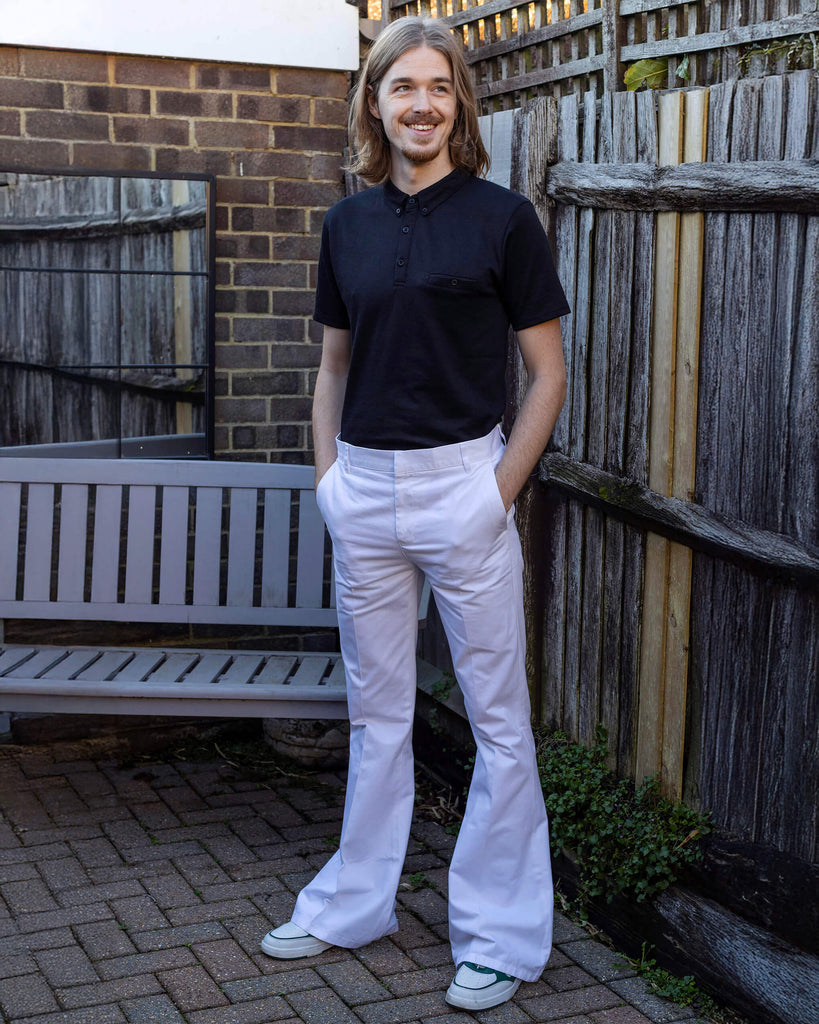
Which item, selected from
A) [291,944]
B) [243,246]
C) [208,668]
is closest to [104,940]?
[291,944]

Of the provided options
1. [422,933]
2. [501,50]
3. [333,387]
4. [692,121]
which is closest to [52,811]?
[422,933]

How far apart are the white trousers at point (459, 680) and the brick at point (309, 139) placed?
2288mm

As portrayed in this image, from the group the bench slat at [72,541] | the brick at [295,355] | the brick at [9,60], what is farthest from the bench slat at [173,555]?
the brick at [9,60]

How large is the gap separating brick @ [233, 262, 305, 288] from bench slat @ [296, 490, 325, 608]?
1021 millimetres

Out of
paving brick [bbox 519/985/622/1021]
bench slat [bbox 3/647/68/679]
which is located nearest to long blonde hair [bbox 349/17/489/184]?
bench slat [bbox 3/647/68/679]

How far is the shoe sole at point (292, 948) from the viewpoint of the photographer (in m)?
3.30

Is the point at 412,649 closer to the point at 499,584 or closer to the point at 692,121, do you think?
the point at 499,584

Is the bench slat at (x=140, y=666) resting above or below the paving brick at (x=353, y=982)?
above

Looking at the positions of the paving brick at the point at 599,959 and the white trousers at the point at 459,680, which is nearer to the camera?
the white trousers at the point at 459,680

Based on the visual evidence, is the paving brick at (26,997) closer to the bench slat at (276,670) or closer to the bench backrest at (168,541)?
the bench slat at (276,670)

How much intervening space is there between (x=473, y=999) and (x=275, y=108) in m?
3.48

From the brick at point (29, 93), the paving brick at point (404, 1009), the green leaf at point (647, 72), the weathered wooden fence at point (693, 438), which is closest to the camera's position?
the weathered wooden fence at point (693, 438)

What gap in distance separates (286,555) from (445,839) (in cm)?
117

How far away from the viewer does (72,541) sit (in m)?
4.55
